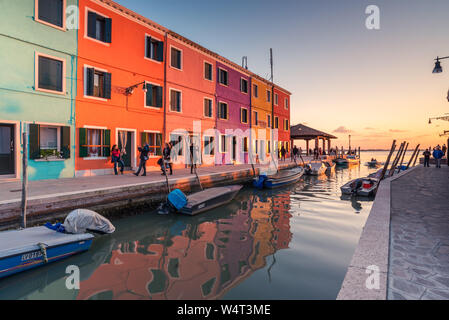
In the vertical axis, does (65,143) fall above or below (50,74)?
below

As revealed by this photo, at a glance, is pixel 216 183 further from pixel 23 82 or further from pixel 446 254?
pixel 446 254

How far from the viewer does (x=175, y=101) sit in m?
16.8

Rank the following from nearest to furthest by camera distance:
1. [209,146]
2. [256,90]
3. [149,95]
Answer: [149,95] < [209,146] < [256,90]

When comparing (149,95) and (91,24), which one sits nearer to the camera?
(91,24)

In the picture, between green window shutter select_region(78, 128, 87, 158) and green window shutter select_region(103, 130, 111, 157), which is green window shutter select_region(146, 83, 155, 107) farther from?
green window shutter select_region(78, 128, 87, 158)

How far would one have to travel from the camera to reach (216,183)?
13555mm

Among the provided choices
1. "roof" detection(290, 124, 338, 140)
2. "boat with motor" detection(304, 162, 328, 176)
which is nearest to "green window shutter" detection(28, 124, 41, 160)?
"boat with motor" detection(304, 162, 328, 176)

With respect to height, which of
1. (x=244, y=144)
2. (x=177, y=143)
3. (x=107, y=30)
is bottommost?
(x=177, y=143)

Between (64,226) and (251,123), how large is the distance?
20.7 meters

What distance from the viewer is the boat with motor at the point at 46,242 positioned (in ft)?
14.1

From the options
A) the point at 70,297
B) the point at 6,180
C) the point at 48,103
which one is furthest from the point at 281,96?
the point at 70,297

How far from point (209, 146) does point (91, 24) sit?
10.7 m

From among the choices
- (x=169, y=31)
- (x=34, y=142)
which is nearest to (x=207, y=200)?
(x=34, y=142)

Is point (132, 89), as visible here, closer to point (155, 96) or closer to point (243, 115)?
point (155, 96)
